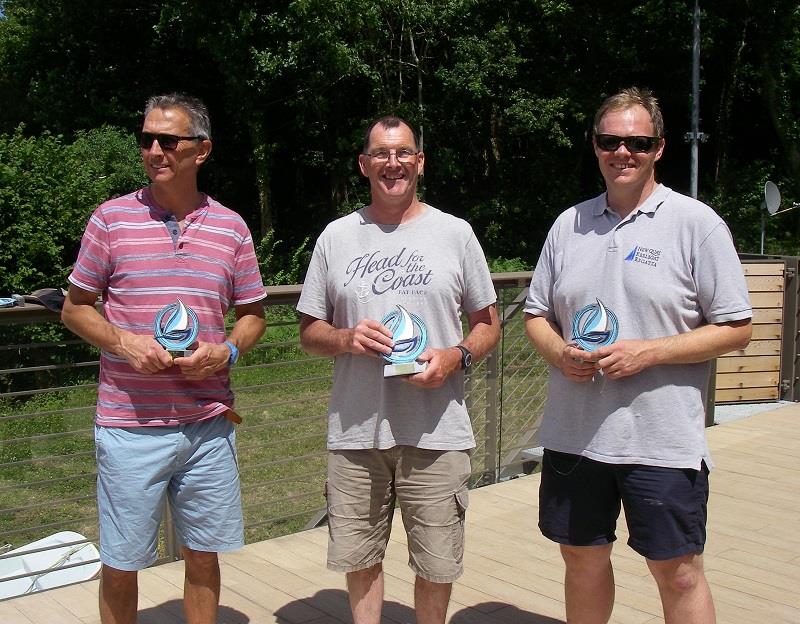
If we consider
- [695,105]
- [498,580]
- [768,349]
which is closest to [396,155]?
[498,580]

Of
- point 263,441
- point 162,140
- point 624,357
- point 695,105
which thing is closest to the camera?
point 624,357

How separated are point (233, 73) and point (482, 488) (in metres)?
17.6

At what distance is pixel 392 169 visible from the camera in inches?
100

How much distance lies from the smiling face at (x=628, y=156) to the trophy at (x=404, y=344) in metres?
0.68

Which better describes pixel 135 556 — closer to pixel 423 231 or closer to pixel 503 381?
pixel 423 231

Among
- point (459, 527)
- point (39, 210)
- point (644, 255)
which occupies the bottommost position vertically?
point (459, 527)

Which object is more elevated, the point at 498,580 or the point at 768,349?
the point at 768,349

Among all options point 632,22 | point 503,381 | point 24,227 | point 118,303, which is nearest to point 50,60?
point 24,227

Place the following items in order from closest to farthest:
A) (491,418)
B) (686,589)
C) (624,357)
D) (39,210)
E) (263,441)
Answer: (624,357), (686,589), (491,418), (263,441), (39,210)

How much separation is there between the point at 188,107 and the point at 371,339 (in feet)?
2.89

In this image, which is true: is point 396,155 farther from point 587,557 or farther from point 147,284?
point 587,557

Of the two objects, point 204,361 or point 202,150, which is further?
point 202,150

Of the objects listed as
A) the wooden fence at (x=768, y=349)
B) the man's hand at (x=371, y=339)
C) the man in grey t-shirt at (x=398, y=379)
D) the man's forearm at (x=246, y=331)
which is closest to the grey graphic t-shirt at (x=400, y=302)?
the man in grey t-shirt at (x=398, y=379)

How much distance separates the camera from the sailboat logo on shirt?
2.28 metres
